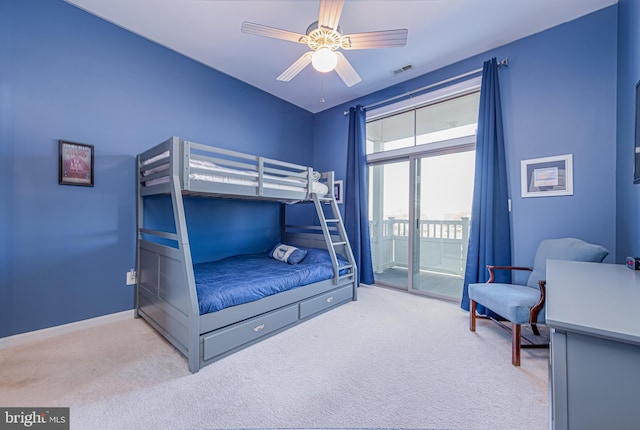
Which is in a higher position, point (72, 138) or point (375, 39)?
point (375, 39)

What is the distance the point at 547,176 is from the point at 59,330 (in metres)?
4.83

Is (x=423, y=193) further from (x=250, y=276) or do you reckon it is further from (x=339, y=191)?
(x=250, y=276)

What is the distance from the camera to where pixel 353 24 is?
2.48m

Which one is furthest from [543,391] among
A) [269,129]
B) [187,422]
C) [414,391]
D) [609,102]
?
[269,129]

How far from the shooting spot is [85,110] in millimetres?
2389

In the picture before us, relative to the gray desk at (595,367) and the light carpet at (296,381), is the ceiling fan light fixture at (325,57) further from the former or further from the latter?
the light carpet at (296,381)

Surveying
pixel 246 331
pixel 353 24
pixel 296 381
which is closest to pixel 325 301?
pixel 246 331

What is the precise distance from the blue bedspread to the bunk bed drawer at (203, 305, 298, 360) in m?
0.19

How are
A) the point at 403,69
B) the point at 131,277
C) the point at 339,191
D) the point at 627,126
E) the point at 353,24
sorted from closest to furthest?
the point at 627,126 < the point at 353,24 < the point at 131,277 < the point at 403,69 < the point at 339,191

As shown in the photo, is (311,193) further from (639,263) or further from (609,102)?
(609,102)

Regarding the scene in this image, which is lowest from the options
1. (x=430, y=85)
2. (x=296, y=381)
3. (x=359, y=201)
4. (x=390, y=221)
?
(x=296, y=381)

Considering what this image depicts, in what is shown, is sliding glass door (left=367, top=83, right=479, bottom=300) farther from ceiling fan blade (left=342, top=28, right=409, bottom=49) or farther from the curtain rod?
ceiling fan blade (left=342, top=28, right=409, bottom=49)

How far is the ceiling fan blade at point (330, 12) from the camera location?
1690 millimetres

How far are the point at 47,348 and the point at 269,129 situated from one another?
342cm
